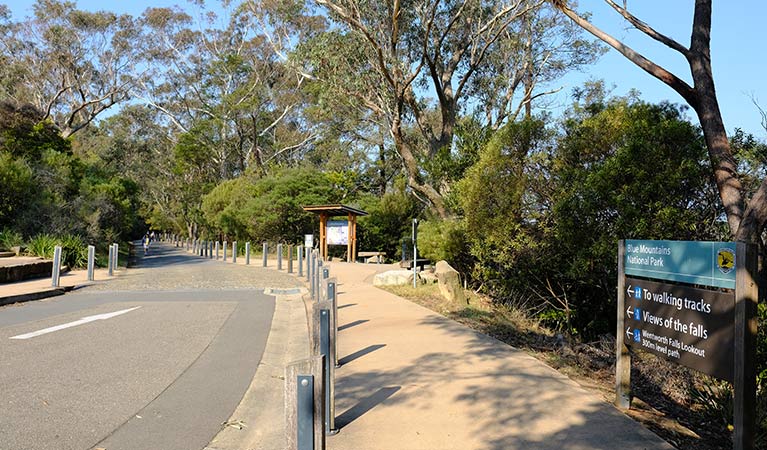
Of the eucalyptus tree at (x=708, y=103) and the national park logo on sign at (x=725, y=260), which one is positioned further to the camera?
the eucalyptus tree at (x=708, y=103)

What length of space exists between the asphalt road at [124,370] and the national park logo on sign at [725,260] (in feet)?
14.1

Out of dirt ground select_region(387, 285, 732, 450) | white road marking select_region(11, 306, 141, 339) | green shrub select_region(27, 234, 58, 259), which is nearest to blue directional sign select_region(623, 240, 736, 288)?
dirt ground select_region(387, 285, 732, 450)

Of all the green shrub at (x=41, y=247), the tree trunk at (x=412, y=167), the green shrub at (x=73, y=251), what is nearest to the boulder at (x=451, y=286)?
the tree trunk at (x=412, y=167)

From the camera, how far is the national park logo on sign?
13.7 feet

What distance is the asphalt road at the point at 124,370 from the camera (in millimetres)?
4797

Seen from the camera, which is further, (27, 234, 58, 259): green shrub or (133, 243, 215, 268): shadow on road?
(133, 243, 215, 268): shadow on road

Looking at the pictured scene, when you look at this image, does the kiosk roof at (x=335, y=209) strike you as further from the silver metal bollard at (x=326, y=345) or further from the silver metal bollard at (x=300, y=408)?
the silver metal bollard at (x=300, y=408)

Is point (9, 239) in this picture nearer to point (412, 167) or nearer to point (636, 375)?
point (412, 167)

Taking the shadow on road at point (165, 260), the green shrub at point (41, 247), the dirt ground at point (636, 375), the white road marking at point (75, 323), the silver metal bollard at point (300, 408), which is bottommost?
the dirt ground at point (636, 375)

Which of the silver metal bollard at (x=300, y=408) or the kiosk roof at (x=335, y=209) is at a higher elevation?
the kiosk roof at (x=335, y=209)

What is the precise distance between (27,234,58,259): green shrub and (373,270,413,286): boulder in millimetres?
12242

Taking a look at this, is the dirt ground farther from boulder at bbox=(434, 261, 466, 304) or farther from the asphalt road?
the asphalt road

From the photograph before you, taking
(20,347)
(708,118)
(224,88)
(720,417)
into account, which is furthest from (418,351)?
(224,88)

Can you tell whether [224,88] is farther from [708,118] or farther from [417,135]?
[708,118]
